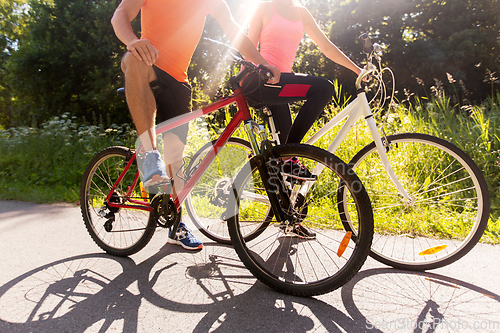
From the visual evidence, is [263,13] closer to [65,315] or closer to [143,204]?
[143,204]

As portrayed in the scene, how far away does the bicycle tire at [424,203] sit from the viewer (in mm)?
2078

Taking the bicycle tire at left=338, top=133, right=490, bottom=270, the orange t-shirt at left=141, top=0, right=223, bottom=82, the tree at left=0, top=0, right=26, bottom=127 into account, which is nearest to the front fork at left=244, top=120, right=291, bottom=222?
the bicycle tire at left=338, top=133, right=490, bottom=270

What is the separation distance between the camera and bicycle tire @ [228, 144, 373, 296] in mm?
1745

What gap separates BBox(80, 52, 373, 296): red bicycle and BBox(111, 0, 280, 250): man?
184mm

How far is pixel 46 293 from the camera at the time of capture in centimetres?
199

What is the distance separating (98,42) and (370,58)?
9761 millimetres

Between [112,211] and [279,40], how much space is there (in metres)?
1.97

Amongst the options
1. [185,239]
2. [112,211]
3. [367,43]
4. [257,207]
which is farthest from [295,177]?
[112,211]

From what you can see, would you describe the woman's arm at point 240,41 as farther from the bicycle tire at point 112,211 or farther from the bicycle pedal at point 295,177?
the bicycle tire at point 112,211

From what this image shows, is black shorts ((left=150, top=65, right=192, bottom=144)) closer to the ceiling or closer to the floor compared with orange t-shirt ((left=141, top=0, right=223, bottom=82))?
closer to the floor

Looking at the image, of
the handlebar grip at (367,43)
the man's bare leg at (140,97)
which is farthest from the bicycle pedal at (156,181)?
the handlebar grip at (367,43)

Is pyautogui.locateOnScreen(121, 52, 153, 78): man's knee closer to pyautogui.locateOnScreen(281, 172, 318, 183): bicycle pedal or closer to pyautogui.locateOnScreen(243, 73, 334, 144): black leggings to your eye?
pyautogui.locateOnScreen(243, 73, 334, 144): black leggings

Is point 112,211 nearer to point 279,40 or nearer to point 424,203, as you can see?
point 279,40

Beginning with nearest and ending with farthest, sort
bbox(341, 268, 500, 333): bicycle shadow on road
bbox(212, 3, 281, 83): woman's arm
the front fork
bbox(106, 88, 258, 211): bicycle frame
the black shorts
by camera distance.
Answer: bbox(341, 268, 500, 333): bicycle shadow on road < the front fork < bbox(212, 3, 281, 83): woman's arm < bbox(106, 88, 258, 211): bicycle frame < the black shorts
